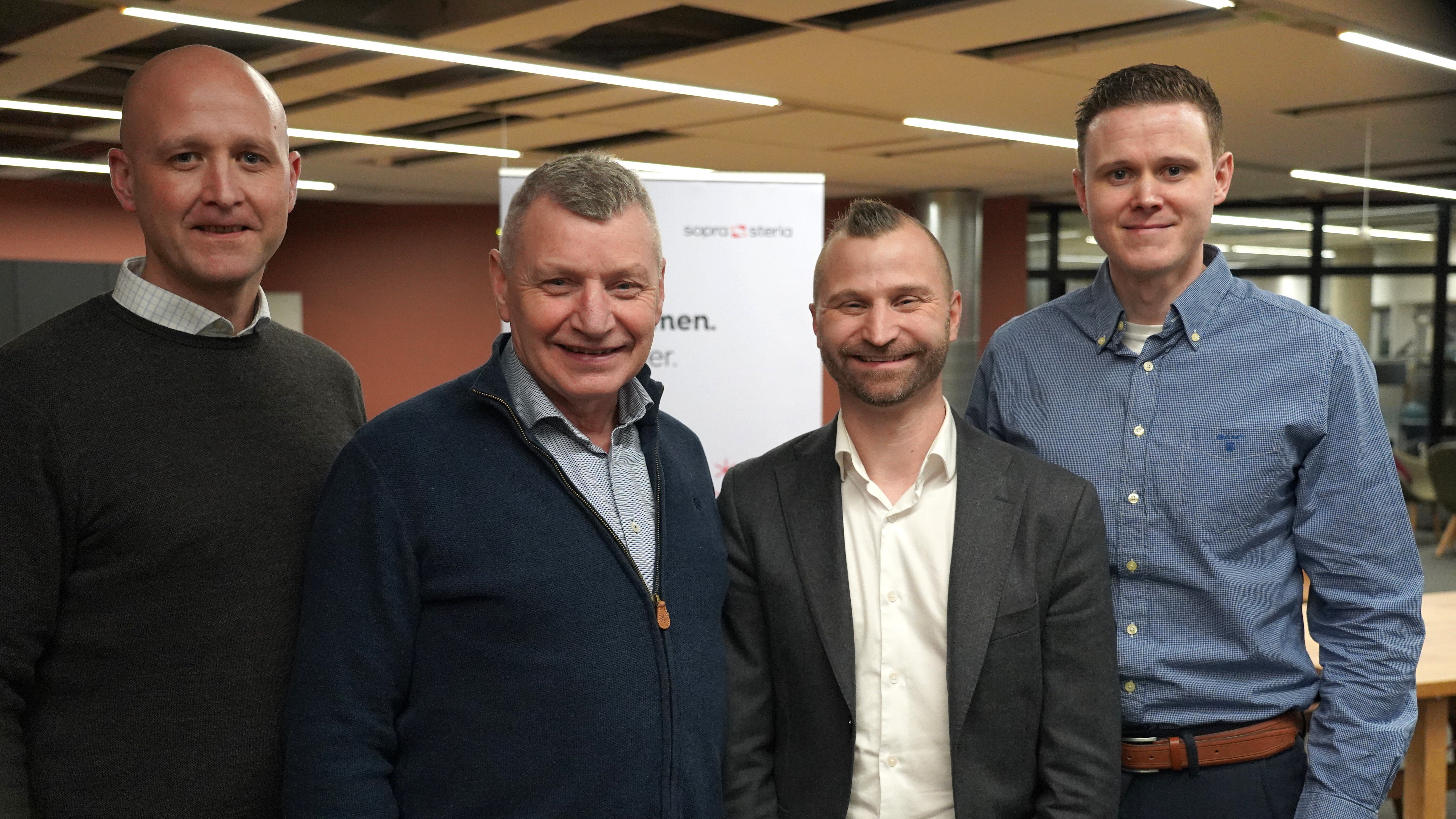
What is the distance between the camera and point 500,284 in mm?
1720

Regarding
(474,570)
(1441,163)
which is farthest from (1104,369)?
(1441,163)

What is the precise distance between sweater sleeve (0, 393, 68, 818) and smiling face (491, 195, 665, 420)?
639 mm

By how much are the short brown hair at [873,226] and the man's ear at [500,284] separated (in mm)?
500

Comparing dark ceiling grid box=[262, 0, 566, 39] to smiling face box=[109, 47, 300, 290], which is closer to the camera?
smiling face box=[109, 47, 300, 290]

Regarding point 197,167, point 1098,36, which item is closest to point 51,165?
point 1098,36

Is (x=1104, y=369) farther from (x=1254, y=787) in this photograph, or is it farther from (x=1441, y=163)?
(x=1441, y=163)

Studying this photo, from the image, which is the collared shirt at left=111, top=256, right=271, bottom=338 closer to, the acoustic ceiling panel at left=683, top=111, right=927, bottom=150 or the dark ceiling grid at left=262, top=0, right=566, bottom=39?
the dark ceiling grid at left=262, top=0, right=566, bottom=39

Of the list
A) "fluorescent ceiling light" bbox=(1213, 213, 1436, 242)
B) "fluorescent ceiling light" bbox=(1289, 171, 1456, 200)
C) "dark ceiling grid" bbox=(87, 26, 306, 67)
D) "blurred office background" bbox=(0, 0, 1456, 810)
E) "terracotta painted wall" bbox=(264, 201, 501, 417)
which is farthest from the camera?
"terracotta painted wall" bbox=(264, 201, 501, 417)

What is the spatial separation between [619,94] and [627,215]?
17.8ft

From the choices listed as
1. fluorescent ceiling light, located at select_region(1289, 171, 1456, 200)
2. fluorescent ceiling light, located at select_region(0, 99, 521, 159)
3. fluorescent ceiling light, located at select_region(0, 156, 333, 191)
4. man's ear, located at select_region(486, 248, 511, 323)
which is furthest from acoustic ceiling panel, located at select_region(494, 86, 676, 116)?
fluorescent ceiling light, located at select_region(1289, 171, 1456, 200)

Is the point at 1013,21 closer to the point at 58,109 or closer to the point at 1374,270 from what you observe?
the point at 58,109

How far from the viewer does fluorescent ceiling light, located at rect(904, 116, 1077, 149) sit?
766 centimetres

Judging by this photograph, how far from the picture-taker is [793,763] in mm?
1771

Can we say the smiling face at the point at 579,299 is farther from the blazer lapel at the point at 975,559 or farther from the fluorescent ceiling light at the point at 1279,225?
the fluorescent ceiling light at the point at 1279,225
